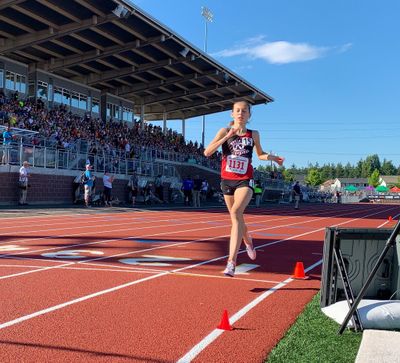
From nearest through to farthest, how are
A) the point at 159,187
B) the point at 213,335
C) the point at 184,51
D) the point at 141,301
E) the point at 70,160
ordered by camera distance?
the point at 213,335, the point at 141,301, the point at 70,160, the point at 159,187, the point at 184,51

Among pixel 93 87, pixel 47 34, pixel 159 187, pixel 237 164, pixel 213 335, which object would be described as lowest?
pixel 213 335

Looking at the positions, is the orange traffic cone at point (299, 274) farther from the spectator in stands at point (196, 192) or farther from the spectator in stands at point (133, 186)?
the spectator in stands at point (133, 186)

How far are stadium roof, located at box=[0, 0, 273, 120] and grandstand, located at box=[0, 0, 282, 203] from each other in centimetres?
8

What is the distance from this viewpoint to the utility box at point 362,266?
4.84m

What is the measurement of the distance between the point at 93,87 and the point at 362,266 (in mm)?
45649

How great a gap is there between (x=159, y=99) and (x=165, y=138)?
20.4ft

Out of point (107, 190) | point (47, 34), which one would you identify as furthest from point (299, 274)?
point (47, 34)

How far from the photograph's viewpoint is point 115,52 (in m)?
38.0

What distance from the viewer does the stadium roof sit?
104ft

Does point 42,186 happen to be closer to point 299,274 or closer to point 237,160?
point 237,160

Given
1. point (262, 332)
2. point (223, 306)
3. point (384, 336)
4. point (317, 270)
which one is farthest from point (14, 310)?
point (317, 270)

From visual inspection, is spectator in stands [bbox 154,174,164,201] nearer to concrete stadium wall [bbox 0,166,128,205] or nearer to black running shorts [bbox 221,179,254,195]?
concrete stadium wall [bbox 0,166,128,205]

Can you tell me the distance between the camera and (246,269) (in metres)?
7.45

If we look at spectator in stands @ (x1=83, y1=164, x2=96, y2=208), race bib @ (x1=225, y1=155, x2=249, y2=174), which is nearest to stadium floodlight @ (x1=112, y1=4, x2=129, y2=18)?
spectator in stands @ (x1=83, y1=164, x2=96, y2=208)
